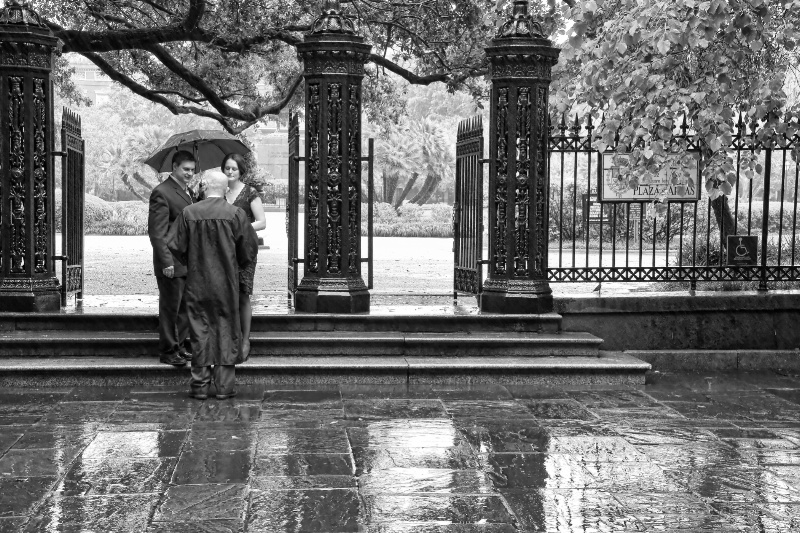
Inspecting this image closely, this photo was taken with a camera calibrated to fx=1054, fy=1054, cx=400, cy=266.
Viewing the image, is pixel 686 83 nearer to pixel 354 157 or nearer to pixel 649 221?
pixel 354 157

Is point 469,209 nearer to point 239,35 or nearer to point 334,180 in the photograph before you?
point 334,180

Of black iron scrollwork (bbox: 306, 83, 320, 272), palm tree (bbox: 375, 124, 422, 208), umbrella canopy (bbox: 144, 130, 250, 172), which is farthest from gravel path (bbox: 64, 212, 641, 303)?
palm tree (bbox: 375, 124, 422, 208)

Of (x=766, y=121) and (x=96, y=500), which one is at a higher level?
(x=766, y=121)

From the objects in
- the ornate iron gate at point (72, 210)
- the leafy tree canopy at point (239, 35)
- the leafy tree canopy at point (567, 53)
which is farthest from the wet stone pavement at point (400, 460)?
A: the leafy tree canopy at point (239, 35)

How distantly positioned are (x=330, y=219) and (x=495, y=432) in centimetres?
408

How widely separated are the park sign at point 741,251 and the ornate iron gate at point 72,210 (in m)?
7.32

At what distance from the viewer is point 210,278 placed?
347 inches

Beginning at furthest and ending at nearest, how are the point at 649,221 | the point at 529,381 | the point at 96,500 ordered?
the point at 649,221 → the point at 529,381 → the point at 96,500

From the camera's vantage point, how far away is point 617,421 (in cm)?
818

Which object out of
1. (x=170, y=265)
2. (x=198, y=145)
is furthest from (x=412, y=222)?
(x=170, y=265)

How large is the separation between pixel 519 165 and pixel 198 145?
337cm

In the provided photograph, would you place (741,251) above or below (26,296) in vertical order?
above

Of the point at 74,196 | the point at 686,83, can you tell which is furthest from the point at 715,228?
the point at 74,196

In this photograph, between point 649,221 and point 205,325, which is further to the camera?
point 649,221
